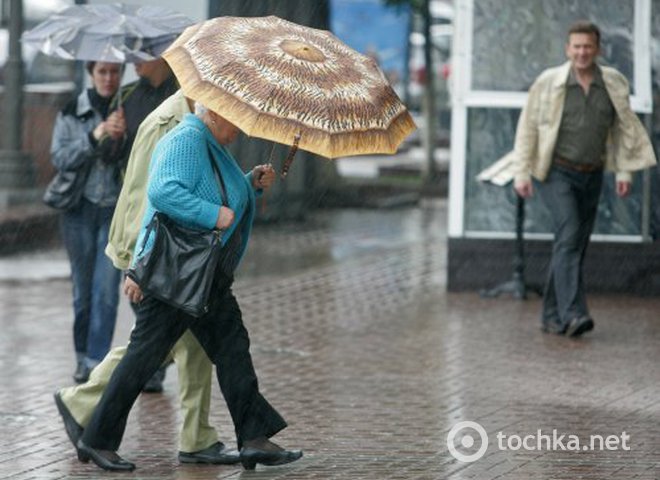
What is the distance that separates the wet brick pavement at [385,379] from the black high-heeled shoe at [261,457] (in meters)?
0.05

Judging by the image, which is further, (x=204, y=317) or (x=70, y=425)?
(x=70, y=425)

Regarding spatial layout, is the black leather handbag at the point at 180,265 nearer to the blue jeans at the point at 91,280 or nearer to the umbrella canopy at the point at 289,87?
the umbrella canopy at the point at 289,87

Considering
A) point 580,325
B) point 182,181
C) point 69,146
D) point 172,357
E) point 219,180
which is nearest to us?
point 182,181

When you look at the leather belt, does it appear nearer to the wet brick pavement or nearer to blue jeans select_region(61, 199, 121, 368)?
the wet brick pavement

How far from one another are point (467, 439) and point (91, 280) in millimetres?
2534

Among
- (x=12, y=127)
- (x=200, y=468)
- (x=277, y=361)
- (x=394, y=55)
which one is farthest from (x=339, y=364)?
(x=394, y=55)

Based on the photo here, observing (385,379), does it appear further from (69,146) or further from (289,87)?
(289,87)

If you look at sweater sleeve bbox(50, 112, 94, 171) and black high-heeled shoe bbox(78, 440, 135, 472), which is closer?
black high-heeled shoe bbox(78, 440, 135, 472)

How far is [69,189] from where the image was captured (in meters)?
9.22

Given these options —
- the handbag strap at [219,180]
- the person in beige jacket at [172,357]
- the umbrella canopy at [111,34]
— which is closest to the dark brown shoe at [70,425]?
the person in beige jacket at [172,357]

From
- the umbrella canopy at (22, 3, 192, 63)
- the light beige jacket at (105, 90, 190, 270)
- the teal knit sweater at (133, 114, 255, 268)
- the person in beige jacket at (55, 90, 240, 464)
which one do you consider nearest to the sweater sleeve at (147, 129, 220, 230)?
the teal knit sweater at (133, 114, 255, 268)

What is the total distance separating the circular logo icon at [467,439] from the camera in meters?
7.43

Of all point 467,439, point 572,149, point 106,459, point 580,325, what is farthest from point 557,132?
point 106,459

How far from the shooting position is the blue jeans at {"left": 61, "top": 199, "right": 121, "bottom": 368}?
9227 mm
